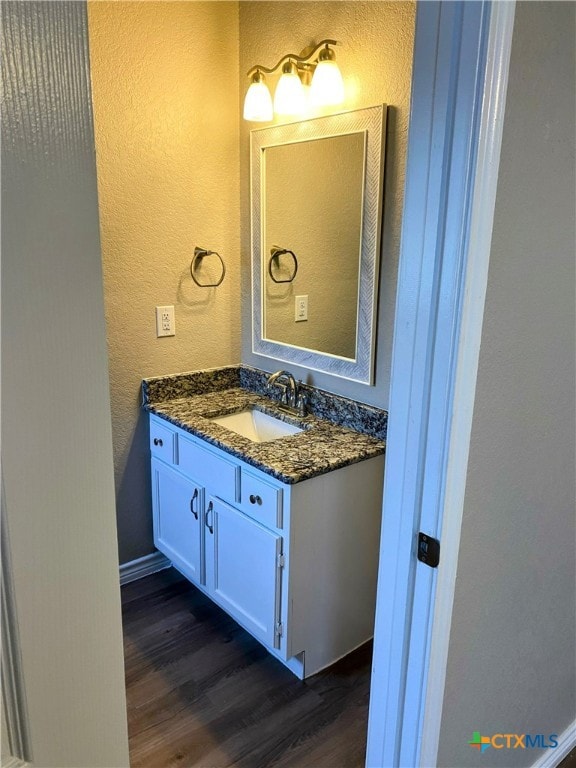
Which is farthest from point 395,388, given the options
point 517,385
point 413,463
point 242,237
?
point 242,237

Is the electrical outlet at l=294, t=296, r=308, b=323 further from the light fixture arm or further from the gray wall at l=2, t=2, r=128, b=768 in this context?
the gray wall at l=2, t=2, r=128, b=768

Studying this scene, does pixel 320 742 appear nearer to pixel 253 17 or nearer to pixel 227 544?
pixel 227 544

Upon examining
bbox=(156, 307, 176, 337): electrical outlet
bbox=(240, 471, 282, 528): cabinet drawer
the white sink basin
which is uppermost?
bbox=(156, 307, 176, 337): electrical outlet

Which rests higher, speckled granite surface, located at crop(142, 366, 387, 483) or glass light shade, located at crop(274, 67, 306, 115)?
glass light shade, located at crop(274, 67, 306, 115)

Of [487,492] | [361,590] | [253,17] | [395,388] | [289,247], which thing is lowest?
[361,590]

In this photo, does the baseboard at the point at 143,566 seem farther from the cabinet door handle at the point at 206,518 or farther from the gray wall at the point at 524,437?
the gray wall at the point at 524,437

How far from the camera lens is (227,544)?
6.94ft

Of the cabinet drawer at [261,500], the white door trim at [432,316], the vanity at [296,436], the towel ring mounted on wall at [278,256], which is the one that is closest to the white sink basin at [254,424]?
the vanity at [296,436]

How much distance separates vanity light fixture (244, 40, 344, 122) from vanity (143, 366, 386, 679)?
1095 millimetres

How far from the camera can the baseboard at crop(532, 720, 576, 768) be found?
5.40ft

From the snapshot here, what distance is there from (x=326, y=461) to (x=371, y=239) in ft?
2.65

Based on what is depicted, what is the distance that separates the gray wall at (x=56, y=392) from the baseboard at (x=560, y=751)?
5.21ft

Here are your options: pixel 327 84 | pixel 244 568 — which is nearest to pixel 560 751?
pixel 244 568

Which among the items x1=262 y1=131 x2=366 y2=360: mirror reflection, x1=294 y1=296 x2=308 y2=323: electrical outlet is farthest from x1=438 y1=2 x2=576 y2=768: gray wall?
x1=294 y1=296 x2=308 y2=323: electrical outlet
